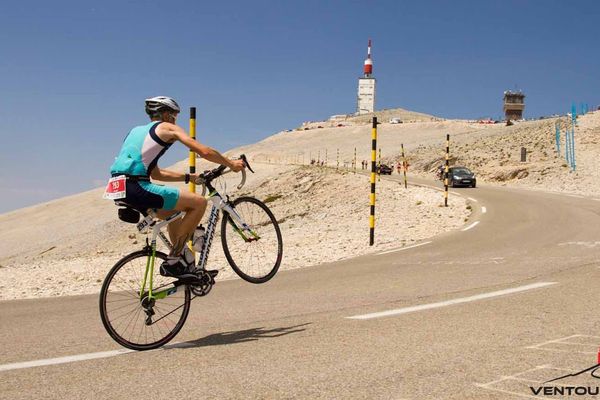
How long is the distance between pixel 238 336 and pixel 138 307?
950 mm

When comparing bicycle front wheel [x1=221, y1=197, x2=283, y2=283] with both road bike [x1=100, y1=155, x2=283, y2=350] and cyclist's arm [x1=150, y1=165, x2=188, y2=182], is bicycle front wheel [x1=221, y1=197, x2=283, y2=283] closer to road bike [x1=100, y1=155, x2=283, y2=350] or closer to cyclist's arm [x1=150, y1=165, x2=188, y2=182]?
road bike [x1=100, y1=155, x2=283, y2=350]

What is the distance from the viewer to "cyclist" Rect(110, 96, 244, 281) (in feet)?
16.2

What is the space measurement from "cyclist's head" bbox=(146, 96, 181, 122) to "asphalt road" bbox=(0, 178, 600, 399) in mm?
1980

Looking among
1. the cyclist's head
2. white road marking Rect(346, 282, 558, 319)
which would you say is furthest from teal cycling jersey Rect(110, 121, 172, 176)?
white road marking Rect(346, 282, 558, 319)

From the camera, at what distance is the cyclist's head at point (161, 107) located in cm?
514

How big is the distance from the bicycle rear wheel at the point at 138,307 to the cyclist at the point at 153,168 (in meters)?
0.19

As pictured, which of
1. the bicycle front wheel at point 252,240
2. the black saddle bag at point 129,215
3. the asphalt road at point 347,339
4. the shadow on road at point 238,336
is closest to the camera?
the asphalt road at point 347,339

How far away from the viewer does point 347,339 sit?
463cm

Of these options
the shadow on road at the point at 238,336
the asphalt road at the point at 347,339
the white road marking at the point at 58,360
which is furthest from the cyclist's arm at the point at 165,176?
the white road marking at the point at 58,360

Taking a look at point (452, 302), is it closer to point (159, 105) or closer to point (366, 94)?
point (159, 105)

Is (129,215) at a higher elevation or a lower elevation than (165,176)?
lower

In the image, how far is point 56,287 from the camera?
33.5 ft

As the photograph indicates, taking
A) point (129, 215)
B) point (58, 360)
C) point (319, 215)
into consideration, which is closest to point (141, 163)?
point (129, 215)

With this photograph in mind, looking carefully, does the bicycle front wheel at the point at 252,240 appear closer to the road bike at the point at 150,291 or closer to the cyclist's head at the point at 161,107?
the road bike at the point at 150,291
